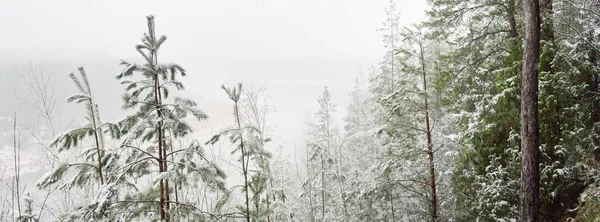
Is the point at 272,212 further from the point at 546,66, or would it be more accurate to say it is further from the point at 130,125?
the point at 546,66

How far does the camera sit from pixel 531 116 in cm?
627

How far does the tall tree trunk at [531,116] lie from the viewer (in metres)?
6.16

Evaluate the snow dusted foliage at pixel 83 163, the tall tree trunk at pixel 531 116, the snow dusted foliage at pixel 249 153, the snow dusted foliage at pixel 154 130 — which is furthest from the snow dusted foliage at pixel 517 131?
the snow dusted foliage at pixel 83 163

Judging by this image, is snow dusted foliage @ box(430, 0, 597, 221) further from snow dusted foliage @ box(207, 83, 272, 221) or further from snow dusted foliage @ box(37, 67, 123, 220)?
snow dusted foliage @ box(37, 67, 123, 220)

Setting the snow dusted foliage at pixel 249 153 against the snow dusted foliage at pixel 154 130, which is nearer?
the snow dusted foliage at pixel 154 130

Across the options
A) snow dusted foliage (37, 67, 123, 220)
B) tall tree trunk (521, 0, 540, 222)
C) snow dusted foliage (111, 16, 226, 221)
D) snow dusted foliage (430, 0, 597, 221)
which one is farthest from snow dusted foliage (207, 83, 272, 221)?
tall tree trunk (521, 0, 540, 222)

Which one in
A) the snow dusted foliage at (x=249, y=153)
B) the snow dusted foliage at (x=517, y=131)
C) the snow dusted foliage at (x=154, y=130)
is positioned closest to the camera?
the snow dusted foliage at (x=154, y=130)

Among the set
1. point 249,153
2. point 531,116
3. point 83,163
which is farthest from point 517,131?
point 83,163

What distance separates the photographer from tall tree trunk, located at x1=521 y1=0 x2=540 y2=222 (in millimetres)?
6164

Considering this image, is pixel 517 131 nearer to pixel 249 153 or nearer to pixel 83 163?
pixel 249 153

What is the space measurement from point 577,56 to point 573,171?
2.44m

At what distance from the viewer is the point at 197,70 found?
523ft

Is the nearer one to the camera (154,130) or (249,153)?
(154,130)

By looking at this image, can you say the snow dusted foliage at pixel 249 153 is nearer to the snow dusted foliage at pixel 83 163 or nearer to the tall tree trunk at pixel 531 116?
the snow dusted foliage at pixel 83 163
